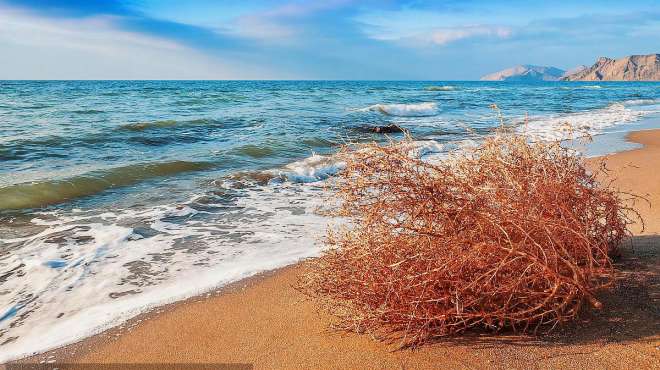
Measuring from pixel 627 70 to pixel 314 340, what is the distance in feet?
599

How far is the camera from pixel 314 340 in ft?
9.95

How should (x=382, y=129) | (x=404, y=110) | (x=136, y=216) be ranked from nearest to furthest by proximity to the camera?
(x=136, y=216) < (x=382, y=129) < (x=404, y=110)

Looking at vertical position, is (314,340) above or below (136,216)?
above

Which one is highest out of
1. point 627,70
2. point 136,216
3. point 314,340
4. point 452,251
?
point 627,70

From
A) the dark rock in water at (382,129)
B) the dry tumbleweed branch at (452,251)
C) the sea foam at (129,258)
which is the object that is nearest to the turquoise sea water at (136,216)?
the sea foam at (129,258)

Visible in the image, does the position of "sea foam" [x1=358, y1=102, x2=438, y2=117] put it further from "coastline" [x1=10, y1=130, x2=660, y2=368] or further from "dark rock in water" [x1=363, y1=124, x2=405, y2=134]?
"coastline" [x1=10, y1=130, x2=660, y2=368]

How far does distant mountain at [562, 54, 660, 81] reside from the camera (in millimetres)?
154125

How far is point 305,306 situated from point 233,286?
2.79 ft

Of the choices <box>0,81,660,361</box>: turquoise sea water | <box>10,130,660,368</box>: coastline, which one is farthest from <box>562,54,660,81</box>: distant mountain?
<box>10,130,660,368</box>: coastline

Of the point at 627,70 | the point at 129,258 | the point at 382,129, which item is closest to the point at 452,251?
the point at 129,258

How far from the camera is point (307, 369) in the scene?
9.02ft

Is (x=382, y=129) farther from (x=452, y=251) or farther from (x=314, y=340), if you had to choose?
(x=452, y=251)

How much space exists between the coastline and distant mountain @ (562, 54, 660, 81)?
177 metres

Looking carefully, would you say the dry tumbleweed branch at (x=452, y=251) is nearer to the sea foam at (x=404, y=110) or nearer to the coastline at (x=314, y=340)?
the coastline at (x=314, y=340)
